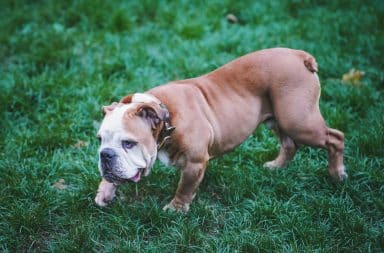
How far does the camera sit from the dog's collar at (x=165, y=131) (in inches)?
143

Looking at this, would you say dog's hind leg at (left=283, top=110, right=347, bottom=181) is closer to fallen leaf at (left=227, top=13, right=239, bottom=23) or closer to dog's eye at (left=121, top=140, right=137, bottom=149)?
dog's eye at (left=121, top=140, right=137, bottom=149)

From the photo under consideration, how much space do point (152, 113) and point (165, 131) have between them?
0.20m

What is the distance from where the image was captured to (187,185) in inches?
158

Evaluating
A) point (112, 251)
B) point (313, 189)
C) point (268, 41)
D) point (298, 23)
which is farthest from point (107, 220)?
point (298, 23)

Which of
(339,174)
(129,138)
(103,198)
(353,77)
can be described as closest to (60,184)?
(103,198)

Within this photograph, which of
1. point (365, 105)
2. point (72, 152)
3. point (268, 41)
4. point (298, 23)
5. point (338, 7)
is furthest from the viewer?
point (338, 7)

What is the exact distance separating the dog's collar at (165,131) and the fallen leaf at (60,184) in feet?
3.95

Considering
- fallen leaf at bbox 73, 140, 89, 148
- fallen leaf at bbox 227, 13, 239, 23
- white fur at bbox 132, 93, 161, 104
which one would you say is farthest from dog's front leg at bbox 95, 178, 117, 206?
fallen leaf at bbox 227, 13, 239, 23

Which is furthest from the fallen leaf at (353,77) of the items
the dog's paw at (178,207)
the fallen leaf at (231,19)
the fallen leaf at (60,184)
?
the fallen leaf at (60,184)

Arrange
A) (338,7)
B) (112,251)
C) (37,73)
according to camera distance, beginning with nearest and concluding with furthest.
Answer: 1. (112,251)
2. (37,73)
3. (338,7)

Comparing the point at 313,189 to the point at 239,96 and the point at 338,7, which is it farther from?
the point at 338,7

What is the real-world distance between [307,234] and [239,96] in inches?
48.7

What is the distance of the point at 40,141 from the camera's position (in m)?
4.97

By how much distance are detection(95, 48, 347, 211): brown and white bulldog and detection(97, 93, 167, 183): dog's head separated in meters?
0.01
